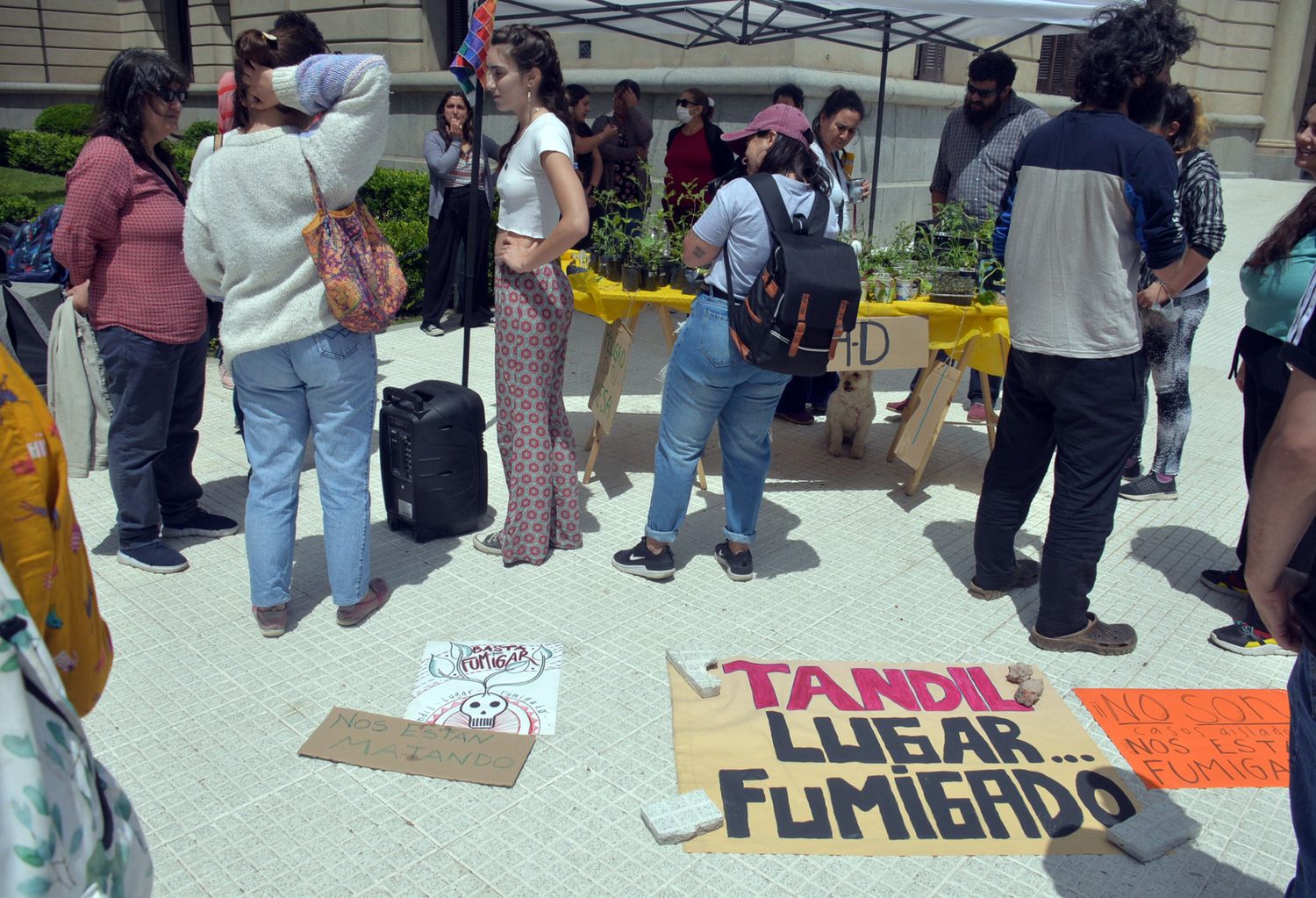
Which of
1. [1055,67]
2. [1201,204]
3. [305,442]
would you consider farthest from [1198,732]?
[1055,67]

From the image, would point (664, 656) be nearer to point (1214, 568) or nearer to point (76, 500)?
point (1214, 568)

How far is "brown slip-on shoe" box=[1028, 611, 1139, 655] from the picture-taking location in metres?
3.58

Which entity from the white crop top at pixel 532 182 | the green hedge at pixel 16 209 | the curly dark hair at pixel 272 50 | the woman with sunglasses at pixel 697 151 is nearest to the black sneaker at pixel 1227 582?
the white crop top at pixel 532 182

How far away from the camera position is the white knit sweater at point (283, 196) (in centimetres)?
298

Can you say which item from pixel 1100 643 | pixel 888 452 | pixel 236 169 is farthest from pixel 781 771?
pixel 888 452

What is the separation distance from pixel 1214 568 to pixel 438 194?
6.30m

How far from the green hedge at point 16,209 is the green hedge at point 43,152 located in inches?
352

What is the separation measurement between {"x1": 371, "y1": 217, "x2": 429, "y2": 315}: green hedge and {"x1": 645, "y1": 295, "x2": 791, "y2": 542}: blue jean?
559 cm

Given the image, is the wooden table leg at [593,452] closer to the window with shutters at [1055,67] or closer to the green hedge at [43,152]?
the window with shutters at [1055,67]

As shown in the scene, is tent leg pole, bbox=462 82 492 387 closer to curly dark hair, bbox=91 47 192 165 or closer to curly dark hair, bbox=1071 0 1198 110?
curly dark hair, bbox=91 47 192 165

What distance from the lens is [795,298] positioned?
10.7ft

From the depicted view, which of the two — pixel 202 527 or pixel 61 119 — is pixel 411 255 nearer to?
pixel 202 527

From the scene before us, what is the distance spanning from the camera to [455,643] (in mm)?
3488

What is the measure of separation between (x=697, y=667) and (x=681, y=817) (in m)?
0.71
